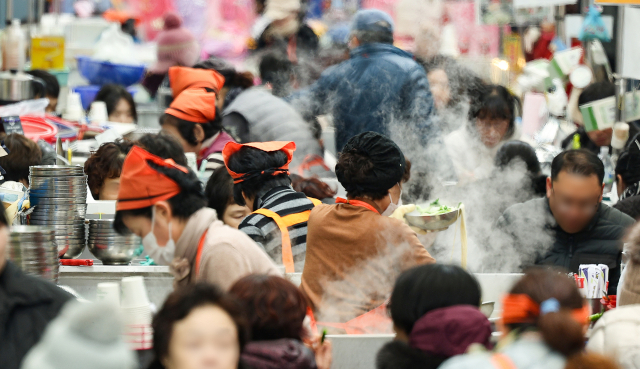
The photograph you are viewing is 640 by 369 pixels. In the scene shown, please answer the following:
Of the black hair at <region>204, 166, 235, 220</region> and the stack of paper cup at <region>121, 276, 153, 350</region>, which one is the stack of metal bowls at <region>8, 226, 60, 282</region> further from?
the black hair at <region>204, 166, 235, 220</region>

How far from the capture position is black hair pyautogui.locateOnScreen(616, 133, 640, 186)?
4.07 m

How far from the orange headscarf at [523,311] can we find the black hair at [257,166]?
148 centimetres

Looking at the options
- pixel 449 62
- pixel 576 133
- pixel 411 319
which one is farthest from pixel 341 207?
pixel 449 62

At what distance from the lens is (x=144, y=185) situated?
233 centimetres

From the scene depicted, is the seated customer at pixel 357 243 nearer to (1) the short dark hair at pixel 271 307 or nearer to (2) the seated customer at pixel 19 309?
(1) the short dark hair at pixel 271 307

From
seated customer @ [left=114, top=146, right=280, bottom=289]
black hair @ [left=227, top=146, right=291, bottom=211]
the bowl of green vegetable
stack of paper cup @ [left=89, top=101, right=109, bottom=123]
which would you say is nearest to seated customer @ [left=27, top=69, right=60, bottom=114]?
stack of paper cup @ [left=89, top=101, right=109, bottom=123]

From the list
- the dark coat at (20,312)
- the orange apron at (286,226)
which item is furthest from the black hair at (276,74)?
the dark coat at (20,312)

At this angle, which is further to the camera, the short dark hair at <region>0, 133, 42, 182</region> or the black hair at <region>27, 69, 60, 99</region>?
the black hair at <region>27, 69, 60, 99</region>

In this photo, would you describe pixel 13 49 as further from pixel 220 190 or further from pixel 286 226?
pixel 286 226

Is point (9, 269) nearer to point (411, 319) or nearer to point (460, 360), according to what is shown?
point (411, 319)

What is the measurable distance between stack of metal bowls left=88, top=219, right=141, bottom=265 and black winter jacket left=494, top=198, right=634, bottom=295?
1.78 metres

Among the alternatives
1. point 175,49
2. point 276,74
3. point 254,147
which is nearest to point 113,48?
point 175,49

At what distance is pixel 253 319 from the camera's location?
1944mm

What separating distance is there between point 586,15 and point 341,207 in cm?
446
